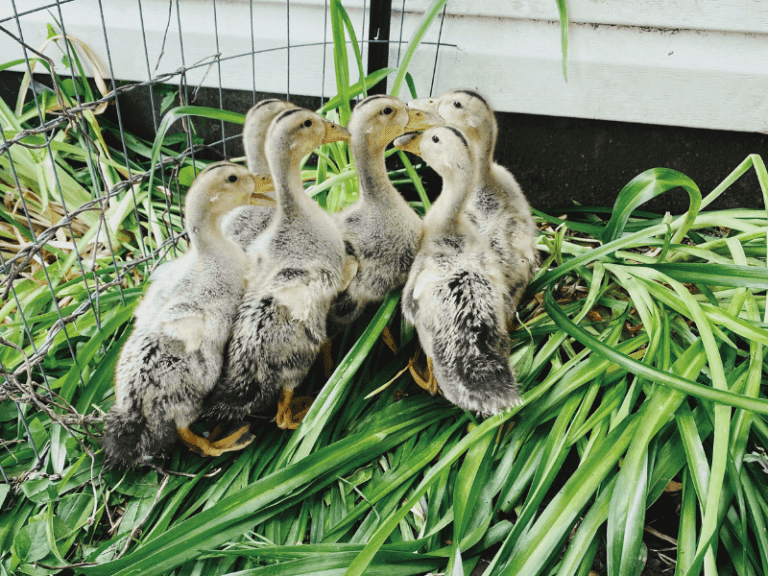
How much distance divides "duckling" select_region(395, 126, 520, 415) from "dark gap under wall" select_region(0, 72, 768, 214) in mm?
963

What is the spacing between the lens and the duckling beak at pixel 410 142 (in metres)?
1.96

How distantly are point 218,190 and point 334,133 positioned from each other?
0.42m

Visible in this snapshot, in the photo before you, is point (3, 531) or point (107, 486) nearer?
point (3, 531)

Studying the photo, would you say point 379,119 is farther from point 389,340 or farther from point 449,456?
point 449,456

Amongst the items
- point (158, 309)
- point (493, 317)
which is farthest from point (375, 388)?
point (158, 309)

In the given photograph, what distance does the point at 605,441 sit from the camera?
1.47 m

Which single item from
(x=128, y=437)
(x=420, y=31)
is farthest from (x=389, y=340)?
(x=420, y=31)

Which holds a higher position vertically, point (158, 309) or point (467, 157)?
point (467, 157)

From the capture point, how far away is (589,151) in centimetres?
272

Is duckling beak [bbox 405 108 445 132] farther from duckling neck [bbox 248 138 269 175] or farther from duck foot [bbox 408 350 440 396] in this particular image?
duck foot [bbox 408 350 440 396]

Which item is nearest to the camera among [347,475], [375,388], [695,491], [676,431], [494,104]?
[695,491]

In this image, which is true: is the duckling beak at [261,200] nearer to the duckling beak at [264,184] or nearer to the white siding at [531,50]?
the duckling beak at [264,184]

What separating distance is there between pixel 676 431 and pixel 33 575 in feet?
5.52

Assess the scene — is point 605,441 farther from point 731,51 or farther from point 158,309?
point 731,51
